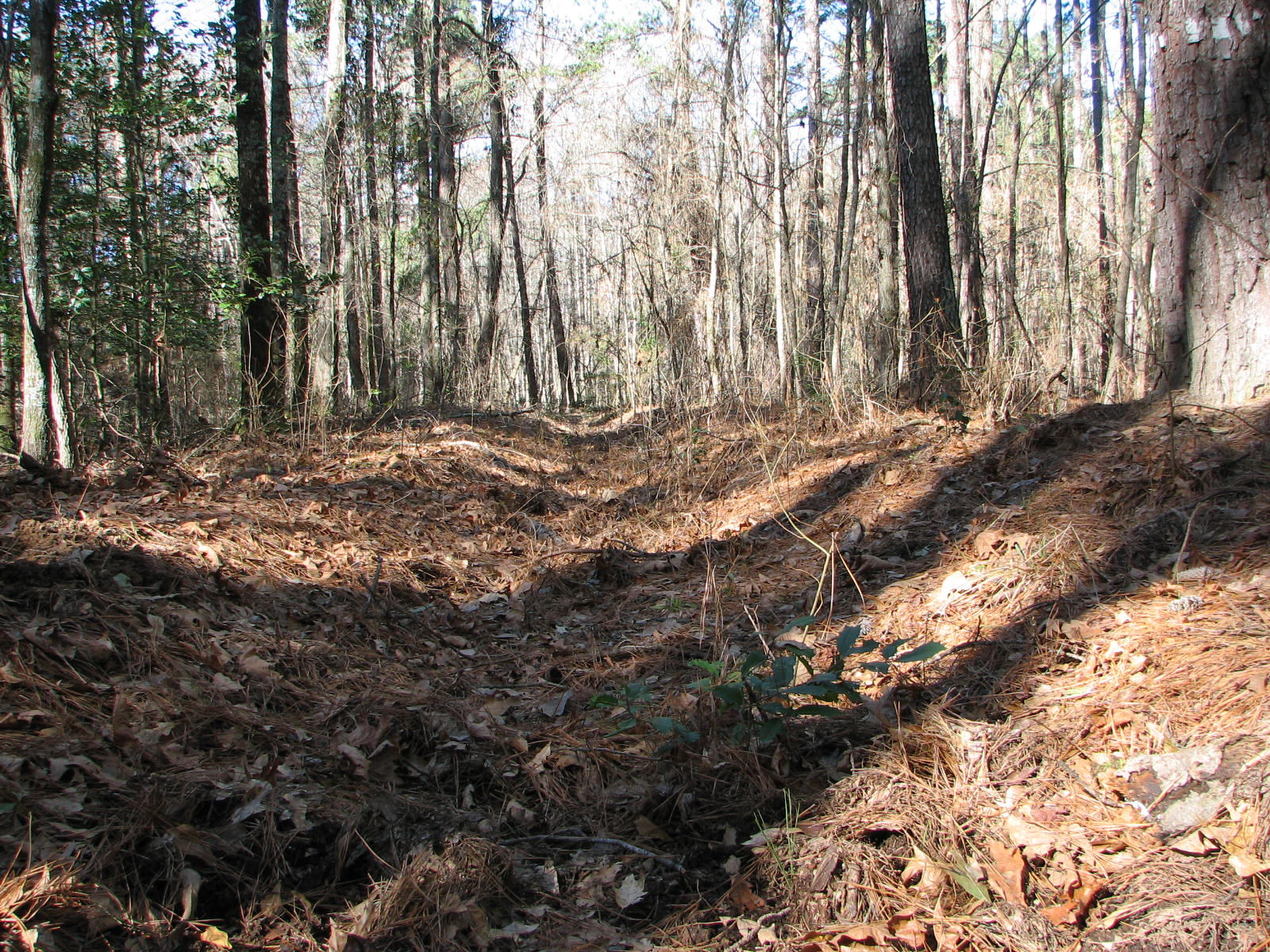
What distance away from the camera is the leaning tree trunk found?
507 cm

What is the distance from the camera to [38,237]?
517 centimetres

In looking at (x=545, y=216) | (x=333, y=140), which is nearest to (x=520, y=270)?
(x=545, y=216)

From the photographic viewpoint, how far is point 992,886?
5.07 feet

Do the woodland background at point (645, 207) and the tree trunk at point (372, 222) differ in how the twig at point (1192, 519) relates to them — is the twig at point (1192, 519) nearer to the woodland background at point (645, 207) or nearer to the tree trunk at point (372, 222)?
the woodland background at point (645, 207)

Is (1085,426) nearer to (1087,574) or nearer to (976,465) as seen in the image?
(976,465)

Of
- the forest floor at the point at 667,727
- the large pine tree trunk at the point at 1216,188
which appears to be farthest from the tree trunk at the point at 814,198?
the forest floor at the point at 667,727

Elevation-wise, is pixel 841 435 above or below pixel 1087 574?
above

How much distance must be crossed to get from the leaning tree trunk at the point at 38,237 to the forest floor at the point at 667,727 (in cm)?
171

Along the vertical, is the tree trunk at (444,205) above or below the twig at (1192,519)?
above

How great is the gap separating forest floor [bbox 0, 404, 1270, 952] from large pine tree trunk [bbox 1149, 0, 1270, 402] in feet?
0.87

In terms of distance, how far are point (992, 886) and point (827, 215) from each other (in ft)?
52.0

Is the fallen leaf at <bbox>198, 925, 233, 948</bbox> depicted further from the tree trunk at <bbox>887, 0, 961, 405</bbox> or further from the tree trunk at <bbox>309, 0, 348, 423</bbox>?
the tree trunk at <bbox>309, 0, 348, 423</bbox>

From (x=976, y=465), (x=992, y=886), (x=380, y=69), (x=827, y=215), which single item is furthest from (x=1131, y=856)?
(x=380, y=69)

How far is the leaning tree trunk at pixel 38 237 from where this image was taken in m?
5.07
